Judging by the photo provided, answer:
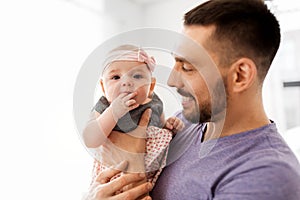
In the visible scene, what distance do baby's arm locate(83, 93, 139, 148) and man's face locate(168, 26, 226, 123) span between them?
10 cm

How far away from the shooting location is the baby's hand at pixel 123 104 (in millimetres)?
737

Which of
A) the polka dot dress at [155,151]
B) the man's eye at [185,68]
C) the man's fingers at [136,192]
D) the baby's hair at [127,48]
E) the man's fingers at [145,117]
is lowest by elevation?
the man's fingers at [136,192]

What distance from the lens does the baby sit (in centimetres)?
74

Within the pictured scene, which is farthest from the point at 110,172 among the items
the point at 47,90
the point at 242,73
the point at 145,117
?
the point at 47,90

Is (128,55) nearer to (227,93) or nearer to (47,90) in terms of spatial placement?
(227,93)

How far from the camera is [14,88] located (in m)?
1.69

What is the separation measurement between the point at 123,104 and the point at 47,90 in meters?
1.23

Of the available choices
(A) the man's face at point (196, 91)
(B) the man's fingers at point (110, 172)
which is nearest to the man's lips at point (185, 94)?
(A) the man's face at point (196, 91)

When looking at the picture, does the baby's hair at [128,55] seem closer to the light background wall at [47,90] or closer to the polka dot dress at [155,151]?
the polka dot dress at [155,151]

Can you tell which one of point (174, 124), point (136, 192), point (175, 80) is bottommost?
point (136, 192)

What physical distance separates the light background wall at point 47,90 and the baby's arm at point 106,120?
39.5 inches

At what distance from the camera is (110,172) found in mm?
804

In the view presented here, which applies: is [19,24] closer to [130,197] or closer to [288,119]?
[130,197]

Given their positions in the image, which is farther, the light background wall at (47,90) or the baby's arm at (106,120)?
the light background wall at (47,90)
